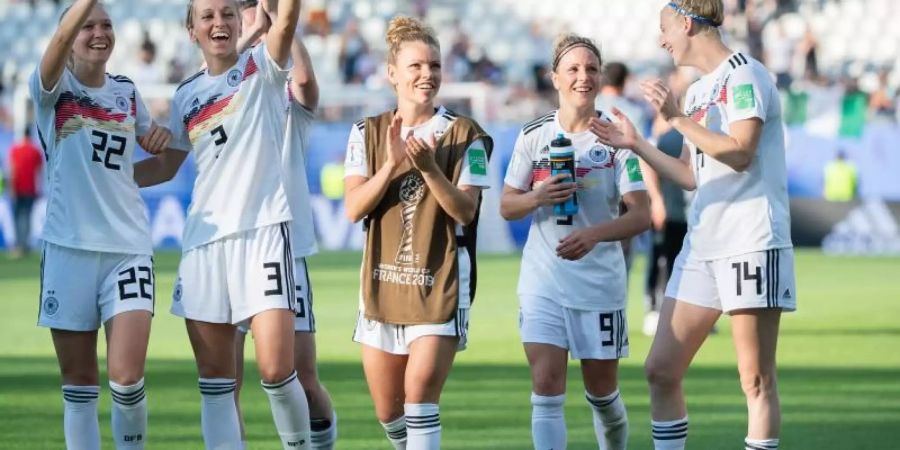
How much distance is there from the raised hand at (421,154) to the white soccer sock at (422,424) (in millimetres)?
1046

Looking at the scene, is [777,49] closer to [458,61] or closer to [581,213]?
[458,61]

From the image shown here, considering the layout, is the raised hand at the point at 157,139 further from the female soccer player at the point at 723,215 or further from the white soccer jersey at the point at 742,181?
the white soccer jersey at the point at 742,181

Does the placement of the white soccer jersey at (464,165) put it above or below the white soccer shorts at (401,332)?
above

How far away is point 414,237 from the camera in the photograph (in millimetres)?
6977

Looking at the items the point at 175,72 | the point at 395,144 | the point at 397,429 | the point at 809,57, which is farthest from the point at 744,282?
the point at 809,57

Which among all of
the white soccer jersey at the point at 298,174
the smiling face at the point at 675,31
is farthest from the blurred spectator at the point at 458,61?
the smiling face at the point at 675,31

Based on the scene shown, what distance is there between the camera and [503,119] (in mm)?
29453

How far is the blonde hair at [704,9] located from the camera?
22.4 feet

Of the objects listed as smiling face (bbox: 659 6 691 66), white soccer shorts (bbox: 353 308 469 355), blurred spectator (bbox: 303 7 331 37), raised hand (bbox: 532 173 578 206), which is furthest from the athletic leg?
blurred spectator (bbox: 303 7 331 37)

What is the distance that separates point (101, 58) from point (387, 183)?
1.44m

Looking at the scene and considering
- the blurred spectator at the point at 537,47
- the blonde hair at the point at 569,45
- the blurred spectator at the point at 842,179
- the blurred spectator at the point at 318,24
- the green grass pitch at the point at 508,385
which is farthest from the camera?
the blurred spectator at the point at 318,24

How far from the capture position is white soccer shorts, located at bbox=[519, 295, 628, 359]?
24.0ft

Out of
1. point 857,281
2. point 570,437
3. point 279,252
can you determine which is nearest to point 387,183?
point 279,252

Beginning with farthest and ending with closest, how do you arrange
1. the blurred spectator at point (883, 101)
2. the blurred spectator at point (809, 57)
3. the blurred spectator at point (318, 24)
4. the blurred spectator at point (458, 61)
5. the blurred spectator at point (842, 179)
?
the blurred spectator at point (318, 24) → the blurred spectator at point (458, 61) → the blurred spectator at point (809, 57) → the blurred spectator at point (883, 101) → the blurred spectator at point (842, 179)
